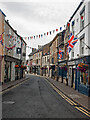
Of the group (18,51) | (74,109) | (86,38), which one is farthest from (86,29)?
(18,51)

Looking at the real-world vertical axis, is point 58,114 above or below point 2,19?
below

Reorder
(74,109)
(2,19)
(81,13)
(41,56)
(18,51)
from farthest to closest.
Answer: (41,56) < (18,51) < (2,19) < (81,13) < (74,109)

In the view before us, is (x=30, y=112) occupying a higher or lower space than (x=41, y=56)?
lower

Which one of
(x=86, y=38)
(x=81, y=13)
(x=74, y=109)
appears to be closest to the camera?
(x=74, y=109)

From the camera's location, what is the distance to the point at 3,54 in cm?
2166

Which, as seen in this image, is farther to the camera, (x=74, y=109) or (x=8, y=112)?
(x=74, y=109)

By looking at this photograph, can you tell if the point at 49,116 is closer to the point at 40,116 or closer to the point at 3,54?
the point at 40,116

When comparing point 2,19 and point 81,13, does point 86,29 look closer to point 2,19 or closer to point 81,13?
→ point 81,13

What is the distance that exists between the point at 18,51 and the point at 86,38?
19.3 m

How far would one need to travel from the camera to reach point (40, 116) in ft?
24.3

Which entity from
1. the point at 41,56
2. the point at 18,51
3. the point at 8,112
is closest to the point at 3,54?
the point at 18,51

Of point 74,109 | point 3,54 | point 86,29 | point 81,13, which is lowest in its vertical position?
point 74,109

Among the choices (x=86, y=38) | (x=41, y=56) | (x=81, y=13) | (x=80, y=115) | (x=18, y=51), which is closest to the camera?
(x=80, y=115)

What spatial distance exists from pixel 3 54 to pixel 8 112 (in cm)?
1490
